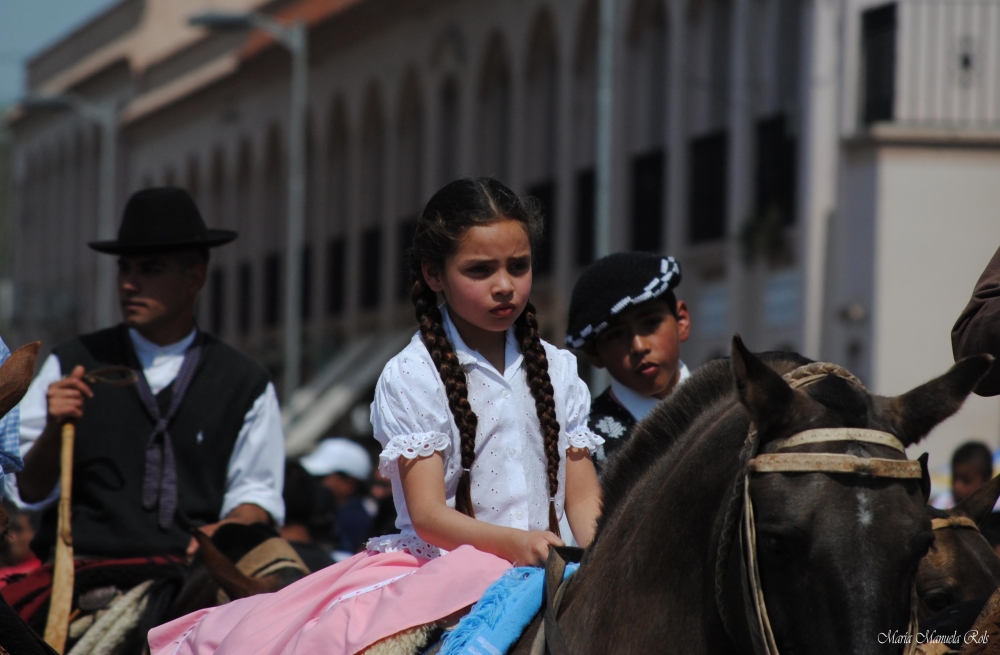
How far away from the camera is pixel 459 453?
13.6 feet

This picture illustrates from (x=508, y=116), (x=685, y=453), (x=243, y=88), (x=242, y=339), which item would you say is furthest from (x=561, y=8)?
(x=685, y=453)

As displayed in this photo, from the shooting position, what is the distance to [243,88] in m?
39.3

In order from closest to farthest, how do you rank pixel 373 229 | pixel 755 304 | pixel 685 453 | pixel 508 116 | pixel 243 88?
pixel 685 453
pixel 755 304
pixel 508 116
pixel 373 229
pixel 243 88

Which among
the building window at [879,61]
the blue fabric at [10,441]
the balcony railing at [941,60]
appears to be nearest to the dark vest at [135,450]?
the blue fabric at [10,441]

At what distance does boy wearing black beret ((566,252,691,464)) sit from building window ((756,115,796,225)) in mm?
15621

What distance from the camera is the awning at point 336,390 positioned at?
31469mm

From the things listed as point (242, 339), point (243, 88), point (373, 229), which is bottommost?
point (242, 339)

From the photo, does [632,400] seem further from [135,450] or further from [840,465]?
[840,465]

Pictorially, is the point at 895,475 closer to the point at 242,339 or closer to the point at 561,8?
the point at 561,8

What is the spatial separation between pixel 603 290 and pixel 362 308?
2964cm

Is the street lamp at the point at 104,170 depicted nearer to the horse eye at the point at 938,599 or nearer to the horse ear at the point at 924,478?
the horse eye at the point at 938,599

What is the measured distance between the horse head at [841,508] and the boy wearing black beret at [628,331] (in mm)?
2334

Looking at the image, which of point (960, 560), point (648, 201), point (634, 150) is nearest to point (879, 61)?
point (648, 201)

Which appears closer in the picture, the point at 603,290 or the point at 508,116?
the point at 603,290
